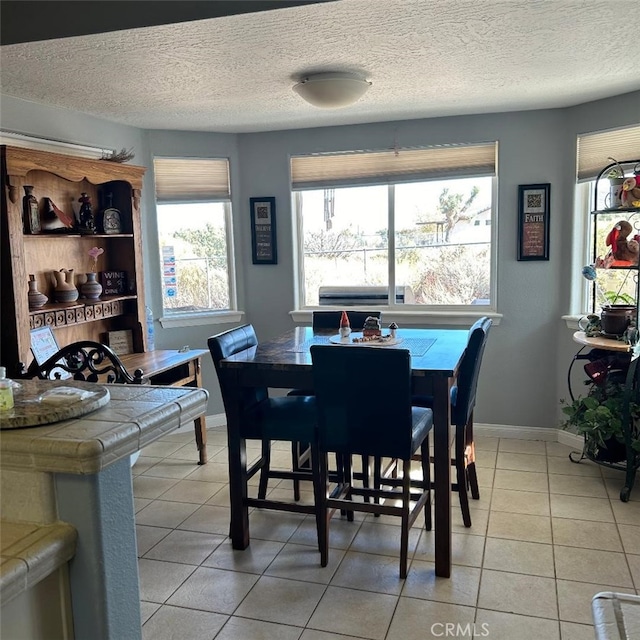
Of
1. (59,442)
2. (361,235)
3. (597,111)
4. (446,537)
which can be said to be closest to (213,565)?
(446,537)

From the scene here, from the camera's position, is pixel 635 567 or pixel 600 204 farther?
pixel 600 204

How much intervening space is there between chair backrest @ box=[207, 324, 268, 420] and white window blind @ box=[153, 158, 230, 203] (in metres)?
1.74

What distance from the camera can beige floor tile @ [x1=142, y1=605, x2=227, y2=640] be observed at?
2297 mm

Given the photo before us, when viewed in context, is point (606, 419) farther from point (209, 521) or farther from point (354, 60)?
point (354, 60)

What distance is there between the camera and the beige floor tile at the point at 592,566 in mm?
2596

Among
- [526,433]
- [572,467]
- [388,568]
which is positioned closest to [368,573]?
[388,568]

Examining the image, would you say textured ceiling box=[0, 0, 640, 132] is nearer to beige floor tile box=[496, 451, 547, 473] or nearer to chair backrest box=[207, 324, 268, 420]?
chair backrest box=[207, 324, 268, 420]

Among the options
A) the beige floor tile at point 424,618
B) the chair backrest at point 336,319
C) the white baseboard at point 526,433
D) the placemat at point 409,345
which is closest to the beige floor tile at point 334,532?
the beige floor tile at point 424,618

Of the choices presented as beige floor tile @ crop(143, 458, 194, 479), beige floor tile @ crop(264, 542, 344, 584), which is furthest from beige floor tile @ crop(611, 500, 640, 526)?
beige floor tile @ crop(143, 458, 194, 479)

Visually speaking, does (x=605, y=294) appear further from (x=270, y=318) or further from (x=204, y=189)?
(x=204, y=189)

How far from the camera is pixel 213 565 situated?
279 cm

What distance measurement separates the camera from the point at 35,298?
10.9 feet

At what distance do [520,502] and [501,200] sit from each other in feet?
6.85

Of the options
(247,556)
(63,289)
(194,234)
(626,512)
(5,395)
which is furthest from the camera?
(194,234)
